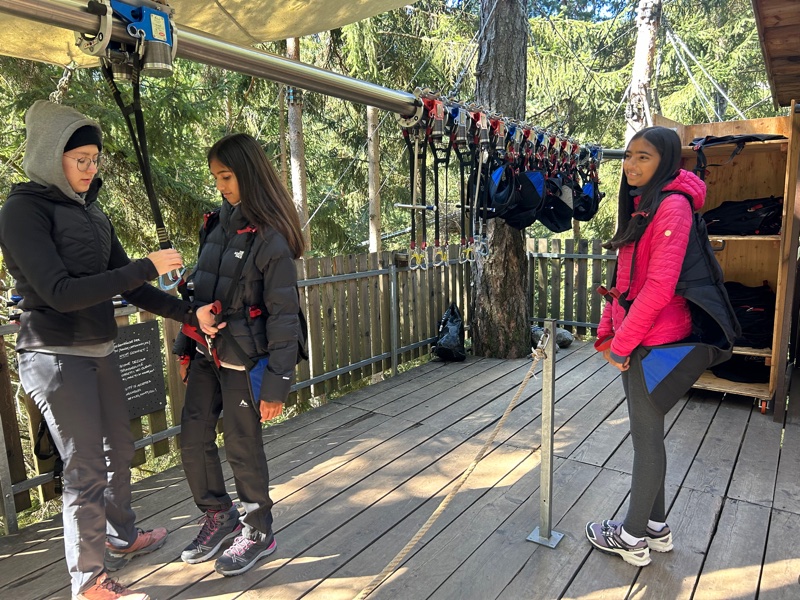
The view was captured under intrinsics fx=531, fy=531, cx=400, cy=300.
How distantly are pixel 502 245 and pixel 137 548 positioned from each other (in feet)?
13.2

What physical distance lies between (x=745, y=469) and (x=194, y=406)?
292cm

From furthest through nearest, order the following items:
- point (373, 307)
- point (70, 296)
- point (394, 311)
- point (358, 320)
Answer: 1. point (394, 311)
2. point (373, 307)
3. point (358, 320)
4. point (70, 296)

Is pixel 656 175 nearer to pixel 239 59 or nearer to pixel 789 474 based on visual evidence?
pixel 239 59

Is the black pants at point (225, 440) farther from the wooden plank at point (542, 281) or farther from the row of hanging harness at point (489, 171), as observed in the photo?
the wooden plank at point (542, 281)

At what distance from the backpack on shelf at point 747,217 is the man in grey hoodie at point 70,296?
3.78 metres

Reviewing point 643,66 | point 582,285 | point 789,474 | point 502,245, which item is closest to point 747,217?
point 789,474

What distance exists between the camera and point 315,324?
13.8 ft

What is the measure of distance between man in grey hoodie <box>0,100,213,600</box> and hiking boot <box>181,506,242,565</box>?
280 millimetres

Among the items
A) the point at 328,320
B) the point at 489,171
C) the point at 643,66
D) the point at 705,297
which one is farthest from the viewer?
the point at 643,66

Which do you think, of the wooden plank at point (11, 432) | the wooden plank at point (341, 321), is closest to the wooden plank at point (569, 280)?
the wooden plank at point (341, 321)

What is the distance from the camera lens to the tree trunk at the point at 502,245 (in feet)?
16.4

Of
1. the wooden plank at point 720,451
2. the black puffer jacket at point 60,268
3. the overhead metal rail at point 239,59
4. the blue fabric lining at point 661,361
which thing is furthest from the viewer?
the wooden plank at point 720,451

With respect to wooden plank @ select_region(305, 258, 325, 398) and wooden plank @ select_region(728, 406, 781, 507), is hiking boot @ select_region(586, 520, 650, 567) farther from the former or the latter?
wooden plank @ select_region(305, 258, 325, 398)

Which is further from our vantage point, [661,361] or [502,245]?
[502,245]
